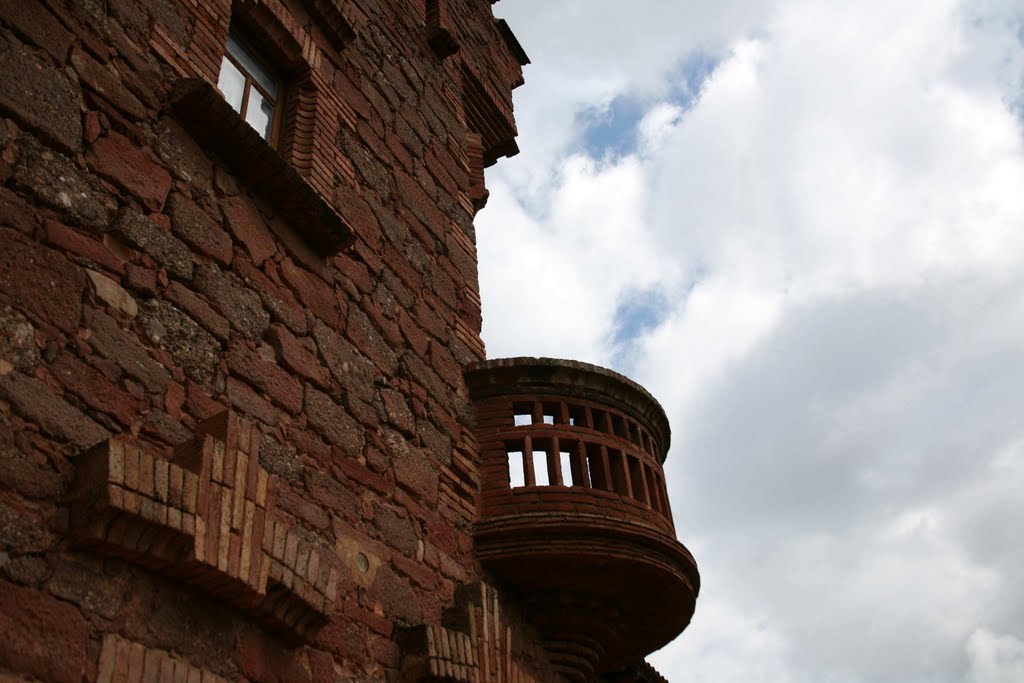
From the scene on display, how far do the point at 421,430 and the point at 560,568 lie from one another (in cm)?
115

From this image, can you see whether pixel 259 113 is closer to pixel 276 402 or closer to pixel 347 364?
pixel 347 364

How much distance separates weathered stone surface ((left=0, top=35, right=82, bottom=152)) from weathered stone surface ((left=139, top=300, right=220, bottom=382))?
70 centimetres

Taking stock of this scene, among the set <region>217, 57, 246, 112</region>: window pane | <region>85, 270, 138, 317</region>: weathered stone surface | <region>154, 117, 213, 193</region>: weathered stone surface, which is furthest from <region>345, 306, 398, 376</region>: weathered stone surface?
<region>85, 270, 138, 317</region>: weathered stone surface

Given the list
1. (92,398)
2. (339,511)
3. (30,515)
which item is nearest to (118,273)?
(92,398)

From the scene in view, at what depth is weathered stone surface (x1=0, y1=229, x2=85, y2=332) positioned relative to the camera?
3096 mm

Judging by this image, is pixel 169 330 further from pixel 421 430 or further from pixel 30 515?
pixel 421 430

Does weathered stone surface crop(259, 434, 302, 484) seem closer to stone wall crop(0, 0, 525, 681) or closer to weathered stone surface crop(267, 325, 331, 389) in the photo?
stone wall crop(0, 0, 525, 681)

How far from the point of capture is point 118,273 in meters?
3.54

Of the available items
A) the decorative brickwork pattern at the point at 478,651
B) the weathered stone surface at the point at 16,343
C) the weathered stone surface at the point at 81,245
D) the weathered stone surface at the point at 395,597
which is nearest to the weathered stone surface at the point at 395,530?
the weathered stone surface at the point at 395,597

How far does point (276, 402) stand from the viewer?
4.13m

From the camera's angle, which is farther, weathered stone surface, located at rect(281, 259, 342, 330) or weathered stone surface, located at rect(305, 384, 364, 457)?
weathered stone surface, located at rect(281, 259, 342, 330)

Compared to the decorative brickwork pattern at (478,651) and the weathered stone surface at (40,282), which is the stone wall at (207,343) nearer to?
the weathered stone surface at (40,282)

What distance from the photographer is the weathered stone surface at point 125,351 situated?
334 cm

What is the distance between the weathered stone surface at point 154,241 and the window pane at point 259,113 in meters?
1.63
